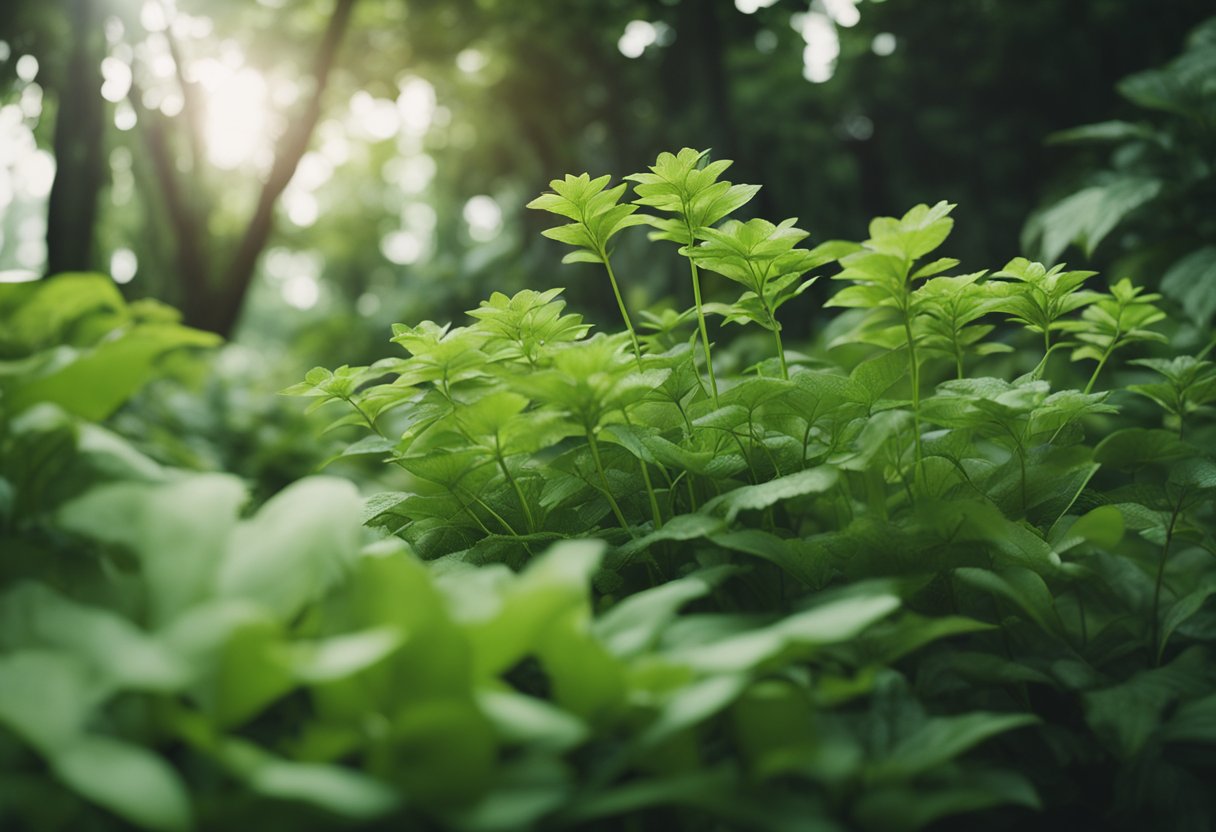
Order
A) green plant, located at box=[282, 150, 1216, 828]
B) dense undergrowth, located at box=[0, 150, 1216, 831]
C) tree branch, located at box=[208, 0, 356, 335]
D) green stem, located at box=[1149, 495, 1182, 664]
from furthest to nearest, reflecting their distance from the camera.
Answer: tree branch, located at box=[208, 0, 356, 335]
green stem, located at box=[1149, 495, 1182, 664]
green plant, located at box=[282, 150, 1216, 828]
dense undergrowth, located at box=[0, 150, 1216, 831]

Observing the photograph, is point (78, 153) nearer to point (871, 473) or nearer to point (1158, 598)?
point (871, 473)

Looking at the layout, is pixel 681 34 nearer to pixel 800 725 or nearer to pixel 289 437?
pixel 289 437

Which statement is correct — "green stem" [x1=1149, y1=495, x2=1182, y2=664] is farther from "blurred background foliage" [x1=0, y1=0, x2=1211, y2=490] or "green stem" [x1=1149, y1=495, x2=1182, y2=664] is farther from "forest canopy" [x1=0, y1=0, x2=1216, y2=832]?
"blurred background foliage" [x1=0, y1=0, x2=1211, y2=490]

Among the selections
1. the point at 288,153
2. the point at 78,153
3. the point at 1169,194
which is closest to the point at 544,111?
the point at 288,153

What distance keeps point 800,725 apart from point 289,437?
4.45 meters

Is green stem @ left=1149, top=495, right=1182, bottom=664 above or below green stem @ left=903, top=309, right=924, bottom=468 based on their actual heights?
below

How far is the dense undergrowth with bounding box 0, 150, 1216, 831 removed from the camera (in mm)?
597

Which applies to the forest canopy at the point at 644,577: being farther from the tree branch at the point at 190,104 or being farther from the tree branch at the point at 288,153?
the tree branch at the point at 190,104

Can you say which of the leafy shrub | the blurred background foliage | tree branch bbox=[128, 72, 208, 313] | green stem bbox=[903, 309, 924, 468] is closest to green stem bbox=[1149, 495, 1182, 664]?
green stem bbox=[903, 309, 924, 468]

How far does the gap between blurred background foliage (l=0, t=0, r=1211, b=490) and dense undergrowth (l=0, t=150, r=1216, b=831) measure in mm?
2949

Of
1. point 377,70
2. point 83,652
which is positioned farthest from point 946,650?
point 377,70

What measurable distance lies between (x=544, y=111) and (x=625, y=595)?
570cm

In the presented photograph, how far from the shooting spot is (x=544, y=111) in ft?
20.2

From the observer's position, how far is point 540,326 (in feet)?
3.51
